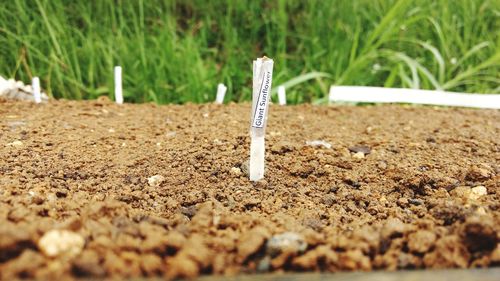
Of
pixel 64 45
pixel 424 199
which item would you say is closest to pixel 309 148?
pixel 424 199

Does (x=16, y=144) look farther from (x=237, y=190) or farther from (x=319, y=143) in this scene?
(x=319, y=143)

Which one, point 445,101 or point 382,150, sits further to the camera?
point 445,101

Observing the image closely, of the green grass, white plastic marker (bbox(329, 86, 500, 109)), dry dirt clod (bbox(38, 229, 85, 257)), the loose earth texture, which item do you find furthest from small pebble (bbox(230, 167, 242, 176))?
the green grass

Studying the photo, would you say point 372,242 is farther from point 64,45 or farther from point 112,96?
point 64,45

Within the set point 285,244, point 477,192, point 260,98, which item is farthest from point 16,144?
point 477,192

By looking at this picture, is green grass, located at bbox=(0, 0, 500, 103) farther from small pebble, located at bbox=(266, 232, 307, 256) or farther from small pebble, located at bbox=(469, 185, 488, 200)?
small pebble, located at bbox=(266, 232, 307, 256)

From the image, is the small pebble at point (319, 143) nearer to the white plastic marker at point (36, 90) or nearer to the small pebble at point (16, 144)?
the small pebble at point (16, 144)

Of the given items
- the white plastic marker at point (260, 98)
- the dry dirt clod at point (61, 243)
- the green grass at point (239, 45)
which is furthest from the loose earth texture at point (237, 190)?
the green grass at point (239, 45)
